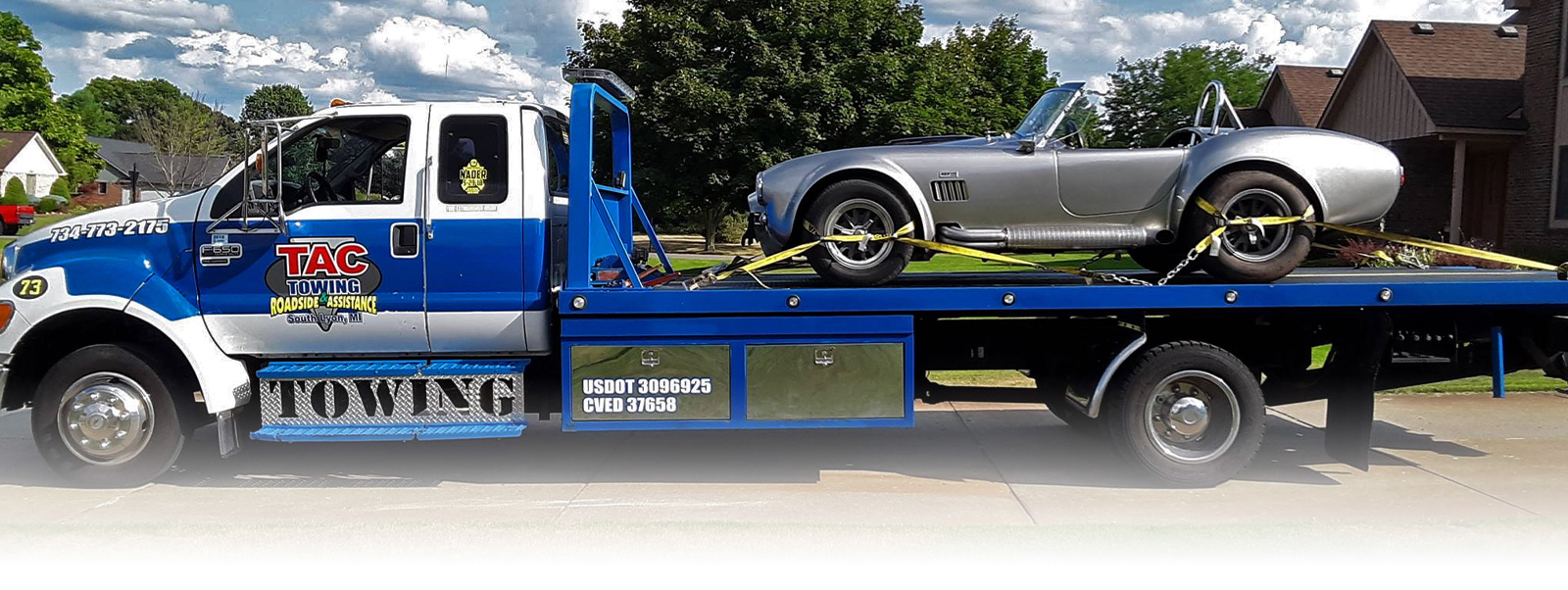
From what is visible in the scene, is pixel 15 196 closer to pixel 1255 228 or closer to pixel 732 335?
pixel 732 335

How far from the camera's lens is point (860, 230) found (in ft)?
20.5

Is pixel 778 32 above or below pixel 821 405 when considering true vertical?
above

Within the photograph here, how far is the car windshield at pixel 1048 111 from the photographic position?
649 cm

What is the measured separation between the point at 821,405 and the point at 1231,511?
7.13 feet

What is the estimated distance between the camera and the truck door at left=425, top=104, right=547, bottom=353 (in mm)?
6117

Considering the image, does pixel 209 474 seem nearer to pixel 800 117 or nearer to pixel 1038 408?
pixel 1038 408

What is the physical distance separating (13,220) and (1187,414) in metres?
41.2

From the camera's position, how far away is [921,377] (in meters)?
6.81

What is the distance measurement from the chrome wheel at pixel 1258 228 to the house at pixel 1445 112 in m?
16.6

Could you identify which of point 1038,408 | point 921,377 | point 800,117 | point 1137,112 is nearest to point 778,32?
point 800,117

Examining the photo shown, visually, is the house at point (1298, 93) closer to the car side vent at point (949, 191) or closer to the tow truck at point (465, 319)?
the tow truck at point (465, 319)

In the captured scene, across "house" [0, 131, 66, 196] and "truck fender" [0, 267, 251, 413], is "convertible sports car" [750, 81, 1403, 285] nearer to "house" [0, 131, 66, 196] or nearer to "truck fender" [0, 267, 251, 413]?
"truck fender" [0, 267, 251, 413]

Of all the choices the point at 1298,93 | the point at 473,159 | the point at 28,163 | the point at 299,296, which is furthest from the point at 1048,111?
the point at 28,163

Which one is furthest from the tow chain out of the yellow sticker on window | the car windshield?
the yellow sticker on window
